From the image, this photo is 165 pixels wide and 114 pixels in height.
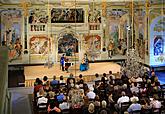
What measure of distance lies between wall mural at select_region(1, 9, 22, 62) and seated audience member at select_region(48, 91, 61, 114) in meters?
10.7

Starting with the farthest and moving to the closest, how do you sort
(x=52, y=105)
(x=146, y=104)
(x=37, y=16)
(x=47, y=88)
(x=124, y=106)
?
(x=37, y=16) < (x=47, y=88) < (x=52, y=105) < (x=124, y=106) < (x=146, y=104)

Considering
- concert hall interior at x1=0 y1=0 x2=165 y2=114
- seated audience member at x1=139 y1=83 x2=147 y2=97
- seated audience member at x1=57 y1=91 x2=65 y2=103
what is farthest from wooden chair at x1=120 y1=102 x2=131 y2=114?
→ concert hall interior at x1=0 y1=0 x2=165 y2=114

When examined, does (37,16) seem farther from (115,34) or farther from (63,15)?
(115,34)

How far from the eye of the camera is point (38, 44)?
22.1 meters

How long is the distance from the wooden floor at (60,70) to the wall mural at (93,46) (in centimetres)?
97

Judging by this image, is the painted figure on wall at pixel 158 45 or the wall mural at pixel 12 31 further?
the painted figure on wall at pixel 158 45

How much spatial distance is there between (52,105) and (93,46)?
12841mm

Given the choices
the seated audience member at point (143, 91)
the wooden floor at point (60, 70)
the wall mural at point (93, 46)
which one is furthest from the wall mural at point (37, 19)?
the seated audience member at point (143, 91)

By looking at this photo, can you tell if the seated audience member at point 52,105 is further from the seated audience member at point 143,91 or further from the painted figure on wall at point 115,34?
the painted figure on wall at point 115,34

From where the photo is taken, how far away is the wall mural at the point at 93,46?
75.1 ft

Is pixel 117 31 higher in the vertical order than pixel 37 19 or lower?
lower

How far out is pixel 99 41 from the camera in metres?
23.2

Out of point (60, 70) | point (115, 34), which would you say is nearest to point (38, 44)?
point (60, 70)

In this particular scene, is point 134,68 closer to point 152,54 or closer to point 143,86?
point 143,86
